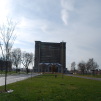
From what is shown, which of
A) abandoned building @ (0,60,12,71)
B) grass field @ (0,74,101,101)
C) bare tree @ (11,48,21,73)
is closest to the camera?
grass field @ (0,74,101,101)

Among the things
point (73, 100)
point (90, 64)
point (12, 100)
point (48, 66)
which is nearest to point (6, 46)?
point (12, 100)

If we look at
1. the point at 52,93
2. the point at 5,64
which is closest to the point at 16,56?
the point at 5,64

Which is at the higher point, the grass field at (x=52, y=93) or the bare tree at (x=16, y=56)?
the bare tree at (x=16, y=56)

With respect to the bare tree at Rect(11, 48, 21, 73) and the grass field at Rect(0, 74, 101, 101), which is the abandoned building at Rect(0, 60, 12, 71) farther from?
the bare tree at Rect(11, 48, 21, 73)

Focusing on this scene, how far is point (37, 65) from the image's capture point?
129250 millimetres

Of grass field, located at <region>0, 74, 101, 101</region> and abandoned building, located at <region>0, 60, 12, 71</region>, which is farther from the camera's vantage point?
abandoned building, located at <region>0, 60, 12, 71</region>

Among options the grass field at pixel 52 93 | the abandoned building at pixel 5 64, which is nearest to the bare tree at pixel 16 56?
the abandoned building at pixel 5 64

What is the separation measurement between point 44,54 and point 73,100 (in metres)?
133

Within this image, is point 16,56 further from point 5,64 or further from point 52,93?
point 52,93

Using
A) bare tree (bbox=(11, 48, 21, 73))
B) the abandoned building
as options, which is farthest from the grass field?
bare tree (bbox=(11, 48, 21, 73))

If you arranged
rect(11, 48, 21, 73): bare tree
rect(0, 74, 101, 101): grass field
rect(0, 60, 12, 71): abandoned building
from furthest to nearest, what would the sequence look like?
1. rect(11, 48, 21, 73): bare tree
2. rect(0, 60, 12, 71): abandoned building
3. rect(0, 74, 101, 101): grass field

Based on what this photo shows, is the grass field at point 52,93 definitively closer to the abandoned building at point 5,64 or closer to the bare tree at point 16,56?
the abandoned building at point 5,64

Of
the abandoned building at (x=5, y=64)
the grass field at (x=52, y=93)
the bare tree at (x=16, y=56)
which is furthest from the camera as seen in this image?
the bare tree at (x=16, y=56)

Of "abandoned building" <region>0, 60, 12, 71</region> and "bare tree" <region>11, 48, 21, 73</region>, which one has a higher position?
"bare tree" <region>11, 48, 21, 73</region>
